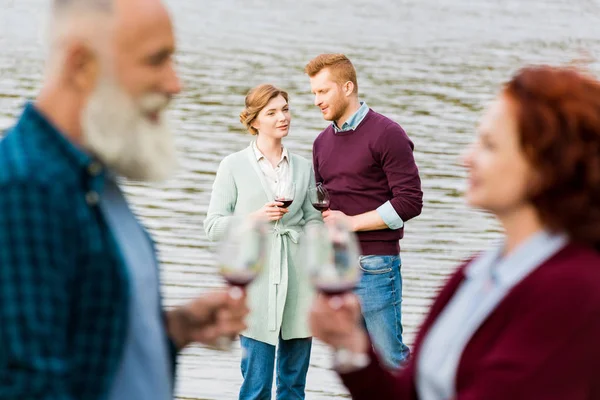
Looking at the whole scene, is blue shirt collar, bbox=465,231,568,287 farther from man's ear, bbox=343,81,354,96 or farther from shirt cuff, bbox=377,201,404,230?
man's ear, bbox=343,81,354,96

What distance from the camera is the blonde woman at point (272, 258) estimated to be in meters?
6.23

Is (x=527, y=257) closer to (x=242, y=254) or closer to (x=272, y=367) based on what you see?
(x=242, y=254)

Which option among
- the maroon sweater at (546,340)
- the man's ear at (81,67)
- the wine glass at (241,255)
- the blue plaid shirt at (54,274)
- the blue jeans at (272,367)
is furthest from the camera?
the blue jeans at (272,367)

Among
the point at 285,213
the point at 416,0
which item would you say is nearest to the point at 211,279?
the point at 285,213

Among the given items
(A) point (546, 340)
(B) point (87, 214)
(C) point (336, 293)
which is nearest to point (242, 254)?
(C) point (336, 293)

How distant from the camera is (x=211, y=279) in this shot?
8516 millimetres

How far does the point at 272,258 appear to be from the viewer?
6.36 metres

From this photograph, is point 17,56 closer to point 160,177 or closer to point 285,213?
point 285,213

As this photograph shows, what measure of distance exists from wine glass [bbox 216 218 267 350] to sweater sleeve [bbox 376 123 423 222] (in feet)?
10.7

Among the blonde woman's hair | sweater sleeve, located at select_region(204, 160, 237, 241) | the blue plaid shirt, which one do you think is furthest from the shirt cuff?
the blue plaid shirt

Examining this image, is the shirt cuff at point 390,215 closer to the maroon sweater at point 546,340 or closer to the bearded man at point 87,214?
the bearded man at point 87,214

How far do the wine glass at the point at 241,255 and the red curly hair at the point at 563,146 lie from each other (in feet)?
2.53

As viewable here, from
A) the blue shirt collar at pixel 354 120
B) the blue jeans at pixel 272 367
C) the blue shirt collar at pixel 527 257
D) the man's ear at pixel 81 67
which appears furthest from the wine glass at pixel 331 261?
the blue shirt collar at pixel 354 120

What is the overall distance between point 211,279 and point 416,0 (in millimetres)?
26015
